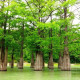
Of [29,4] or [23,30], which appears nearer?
[29,4]

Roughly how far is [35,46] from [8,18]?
5.47 metres

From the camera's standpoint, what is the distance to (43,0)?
3216 centimetres

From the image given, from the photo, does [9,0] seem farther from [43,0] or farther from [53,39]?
[53,39]

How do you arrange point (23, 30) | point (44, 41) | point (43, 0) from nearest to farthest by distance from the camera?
1. point (44, 41)
2. point (43, 0)
3. point (23, 30)

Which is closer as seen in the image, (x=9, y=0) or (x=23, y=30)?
(x=9, y=0)

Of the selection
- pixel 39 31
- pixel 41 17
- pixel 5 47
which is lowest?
pixel 5 47

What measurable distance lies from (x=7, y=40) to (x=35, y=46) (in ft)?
13.3

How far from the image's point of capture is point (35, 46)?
107ft

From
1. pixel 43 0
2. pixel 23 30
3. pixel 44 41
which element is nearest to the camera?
pixel 44 41

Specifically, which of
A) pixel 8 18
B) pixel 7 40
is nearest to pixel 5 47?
pixel 7 40

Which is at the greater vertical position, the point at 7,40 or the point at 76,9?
the point at 76,9

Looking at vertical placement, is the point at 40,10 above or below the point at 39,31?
above

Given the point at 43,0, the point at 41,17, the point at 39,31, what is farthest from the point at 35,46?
the point at 43,0

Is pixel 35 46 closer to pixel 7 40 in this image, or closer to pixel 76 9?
pixel 7 40
